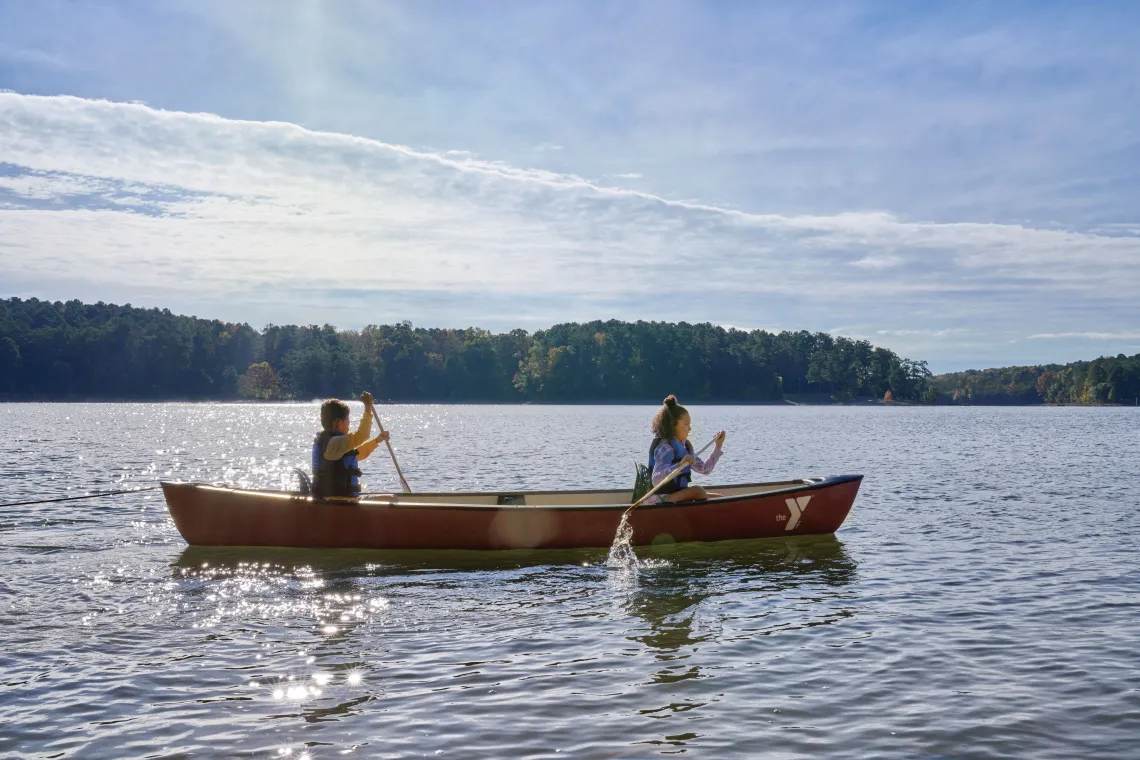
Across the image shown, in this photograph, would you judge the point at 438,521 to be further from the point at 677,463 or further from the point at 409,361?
the point at 409,361

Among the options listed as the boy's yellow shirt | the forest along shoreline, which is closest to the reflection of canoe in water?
the boy's yellow shirt

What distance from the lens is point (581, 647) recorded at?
8164mm

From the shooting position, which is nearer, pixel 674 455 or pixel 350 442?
pixel 350 442

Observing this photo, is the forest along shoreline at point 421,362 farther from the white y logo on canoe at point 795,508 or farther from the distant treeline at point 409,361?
the white y logo on canoe at point 795,508

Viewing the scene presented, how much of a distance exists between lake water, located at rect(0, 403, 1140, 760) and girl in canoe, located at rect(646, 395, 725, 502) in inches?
32.3

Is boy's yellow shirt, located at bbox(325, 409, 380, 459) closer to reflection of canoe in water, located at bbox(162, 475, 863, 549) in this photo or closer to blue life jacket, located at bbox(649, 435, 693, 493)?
reflection of canoe in water, located at bbox(162, 475, 863, 549)

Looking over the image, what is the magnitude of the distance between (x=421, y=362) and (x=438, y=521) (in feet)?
472

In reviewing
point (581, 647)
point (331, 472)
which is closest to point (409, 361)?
point (331, 472)

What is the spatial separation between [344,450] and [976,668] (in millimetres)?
7889

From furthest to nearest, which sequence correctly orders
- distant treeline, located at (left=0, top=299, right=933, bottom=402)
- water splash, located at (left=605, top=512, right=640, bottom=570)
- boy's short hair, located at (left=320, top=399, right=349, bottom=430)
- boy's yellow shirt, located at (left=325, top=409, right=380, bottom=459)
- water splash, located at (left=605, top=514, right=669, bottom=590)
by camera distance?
1. distant treeline, located at (left=0, top=299, right=933, bottom=402)
2. water splash, located at (left=605, top=512, right=640, bottom=570)
3. boy's yellow shirt, located at (left=325, top=409, right=380, bottom=459)
4. boy's short hair, located at (left=320, top=399, right=349, bottom=430)
5. water splash, located at (left=605, top=514, right=669, bottom=590)

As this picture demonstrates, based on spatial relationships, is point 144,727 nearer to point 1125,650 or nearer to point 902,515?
point 1125,650

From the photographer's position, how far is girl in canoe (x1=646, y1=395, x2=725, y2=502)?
12547mm

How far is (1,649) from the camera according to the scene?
7.94 meters

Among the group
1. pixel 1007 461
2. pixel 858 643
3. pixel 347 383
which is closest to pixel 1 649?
pixel 858 643
